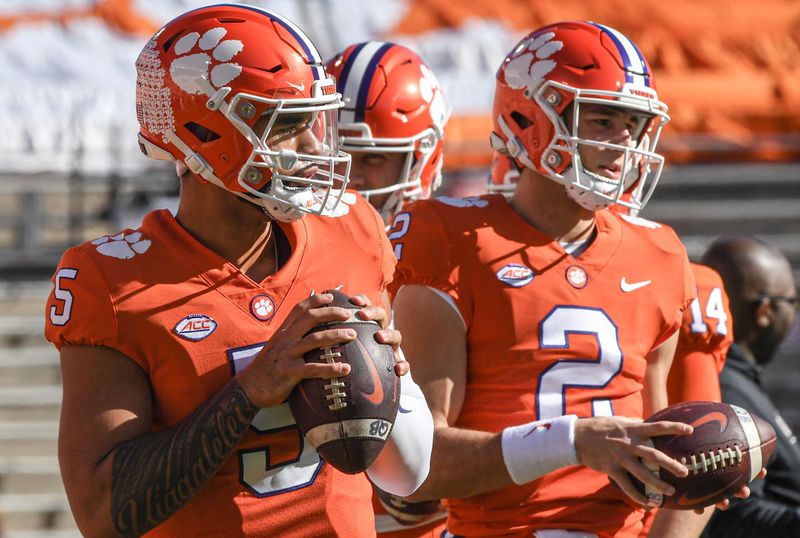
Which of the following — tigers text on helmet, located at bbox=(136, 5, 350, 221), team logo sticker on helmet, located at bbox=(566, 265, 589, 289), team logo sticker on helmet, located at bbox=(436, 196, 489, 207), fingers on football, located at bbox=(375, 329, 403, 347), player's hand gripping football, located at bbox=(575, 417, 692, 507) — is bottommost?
player's hand gripping football, located at bbox=(575, 417, 692, 507)

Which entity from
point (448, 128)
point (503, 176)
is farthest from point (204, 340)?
point (448, 128)

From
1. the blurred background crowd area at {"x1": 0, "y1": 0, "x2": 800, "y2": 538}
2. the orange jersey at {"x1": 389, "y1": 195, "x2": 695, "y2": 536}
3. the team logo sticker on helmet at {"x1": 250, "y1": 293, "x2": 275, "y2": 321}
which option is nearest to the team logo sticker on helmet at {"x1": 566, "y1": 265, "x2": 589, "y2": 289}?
the orange jersey at {"x1": 389, "y1": 195, "x2": 695, "y2": 536}

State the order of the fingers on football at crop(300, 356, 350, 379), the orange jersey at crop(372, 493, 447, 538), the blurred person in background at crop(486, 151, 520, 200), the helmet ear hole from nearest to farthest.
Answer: the fingers on football at crop(300, 356, 350, 379) → the helmet ear hole → the orange jersey at crop(372, 493, 447, 538) → the blurred person in background at crop(486, 151, 520, 200)

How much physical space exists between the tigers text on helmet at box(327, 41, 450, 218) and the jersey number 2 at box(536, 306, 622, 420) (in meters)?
0.81

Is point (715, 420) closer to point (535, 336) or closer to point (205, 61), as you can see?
point (535, 336)

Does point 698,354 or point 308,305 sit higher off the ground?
point 308,305

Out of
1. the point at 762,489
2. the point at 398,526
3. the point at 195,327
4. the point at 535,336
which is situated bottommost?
the point at 762,489

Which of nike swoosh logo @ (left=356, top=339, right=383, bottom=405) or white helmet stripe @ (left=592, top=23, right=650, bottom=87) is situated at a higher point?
white helmet stripe @ (left=592, top=23, right=650, bottom=87)

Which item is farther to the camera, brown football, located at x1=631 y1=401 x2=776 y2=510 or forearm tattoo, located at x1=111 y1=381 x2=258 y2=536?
brown football, located at x1=631 y1=401 x2=776 y2=510

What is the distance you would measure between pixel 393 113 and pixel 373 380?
156cm

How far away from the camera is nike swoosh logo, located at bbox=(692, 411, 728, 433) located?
7.66 feet

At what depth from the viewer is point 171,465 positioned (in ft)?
6.16

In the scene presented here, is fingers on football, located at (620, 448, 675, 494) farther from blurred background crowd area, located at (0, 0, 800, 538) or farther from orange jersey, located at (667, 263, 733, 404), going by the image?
blurred background crowd area, located at (0, 0, 800, 538)

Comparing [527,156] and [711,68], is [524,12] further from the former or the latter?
[527,156]
